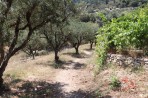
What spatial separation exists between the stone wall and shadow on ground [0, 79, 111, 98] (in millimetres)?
2998

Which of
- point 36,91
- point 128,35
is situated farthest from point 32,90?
point 128,35

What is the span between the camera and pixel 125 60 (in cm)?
1608

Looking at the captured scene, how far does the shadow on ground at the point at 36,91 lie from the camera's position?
15156 mm

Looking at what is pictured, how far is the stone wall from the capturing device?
1452 centimetres

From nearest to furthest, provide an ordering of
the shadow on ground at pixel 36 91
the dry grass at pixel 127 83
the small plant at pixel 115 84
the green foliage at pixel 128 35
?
the dry grass at pixel 127 83
the small plant at pixel 115 84
the shadow on ground at pixel 36 91
the green foliage at pixel 128 35

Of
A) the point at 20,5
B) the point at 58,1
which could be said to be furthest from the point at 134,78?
the point at 20,5

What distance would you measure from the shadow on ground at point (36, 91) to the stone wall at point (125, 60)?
3.00 meters

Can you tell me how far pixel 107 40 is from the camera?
62.4 ft

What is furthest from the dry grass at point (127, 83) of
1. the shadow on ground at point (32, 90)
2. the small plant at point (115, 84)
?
the shadow on ground at point (32, 90)

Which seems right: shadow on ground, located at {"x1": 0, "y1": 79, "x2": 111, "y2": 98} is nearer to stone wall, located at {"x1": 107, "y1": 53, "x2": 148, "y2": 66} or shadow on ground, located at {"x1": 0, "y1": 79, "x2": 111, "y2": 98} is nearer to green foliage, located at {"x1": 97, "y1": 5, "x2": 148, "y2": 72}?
stone wall, located at {"x1": 107, "y1": 53, "x2": 148, "y2": 66}

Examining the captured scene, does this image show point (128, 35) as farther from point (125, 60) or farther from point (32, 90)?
point (32, 90)

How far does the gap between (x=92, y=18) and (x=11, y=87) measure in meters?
87.8

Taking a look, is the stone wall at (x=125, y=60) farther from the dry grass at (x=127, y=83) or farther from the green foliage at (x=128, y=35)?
the green foliage at (x=128, y=35)

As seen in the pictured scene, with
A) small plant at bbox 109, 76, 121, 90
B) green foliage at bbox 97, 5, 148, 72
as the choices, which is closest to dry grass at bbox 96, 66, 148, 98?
small plant at bbox 109, 76, 121, 90
